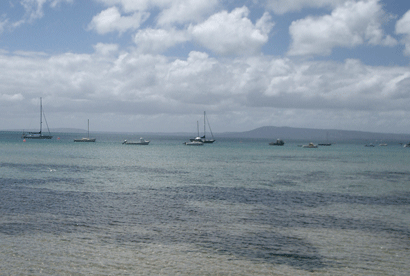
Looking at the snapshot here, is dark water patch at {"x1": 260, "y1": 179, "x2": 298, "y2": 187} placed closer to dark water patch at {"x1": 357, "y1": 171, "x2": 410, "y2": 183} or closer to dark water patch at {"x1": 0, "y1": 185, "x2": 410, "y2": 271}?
dark water patch at {"x1": 0, "y1": 185, "x2": 410, "y2": 271}

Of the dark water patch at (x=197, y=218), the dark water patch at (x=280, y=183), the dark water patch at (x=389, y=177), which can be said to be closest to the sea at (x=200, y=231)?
the dark water patch at (x=197, y=218)

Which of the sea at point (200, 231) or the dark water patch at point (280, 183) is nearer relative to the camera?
the sea at point (200, 231)

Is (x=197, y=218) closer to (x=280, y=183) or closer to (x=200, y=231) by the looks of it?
(x=200, y=231)

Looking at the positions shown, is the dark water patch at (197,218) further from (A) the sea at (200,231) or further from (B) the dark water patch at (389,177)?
(B) the dark water patch at (389,177)

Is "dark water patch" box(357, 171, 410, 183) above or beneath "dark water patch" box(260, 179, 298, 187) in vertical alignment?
beneath

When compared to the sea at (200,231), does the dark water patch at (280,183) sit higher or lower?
lower

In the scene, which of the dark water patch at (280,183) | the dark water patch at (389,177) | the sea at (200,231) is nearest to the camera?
the sea at (200,231)

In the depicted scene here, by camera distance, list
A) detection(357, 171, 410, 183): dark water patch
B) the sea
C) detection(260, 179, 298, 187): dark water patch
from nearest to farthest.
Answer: the sea < detection(260, 179, 298, 187): dark water patch < detection(357, 171, 410, 183): dark water patch

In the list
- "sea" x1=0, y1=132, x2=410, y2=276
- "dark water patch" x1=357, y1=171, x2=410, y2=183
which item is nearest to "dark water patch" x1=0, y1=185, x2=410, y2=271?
"sea" x1=0, y1=132, x2=410, y2=276

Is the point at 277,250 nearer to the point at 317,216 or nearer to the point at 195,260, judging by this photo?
the point at 195,260

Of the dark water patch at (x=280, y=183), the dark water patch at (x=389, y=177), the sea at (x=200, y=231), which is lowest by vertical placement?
the dark water patch at (x=389, y=177)

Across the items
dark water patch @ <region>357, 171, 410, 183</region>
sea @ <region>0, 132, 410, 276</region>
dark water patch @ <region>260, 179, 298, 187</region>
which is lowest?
dark water patch @ <region>357, 171, 410, 183</region>

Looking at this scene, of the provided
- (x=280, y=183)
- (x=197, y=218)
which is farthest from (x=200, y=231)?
(x=280, y=183)

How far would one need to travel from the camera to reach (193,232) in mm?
24312
